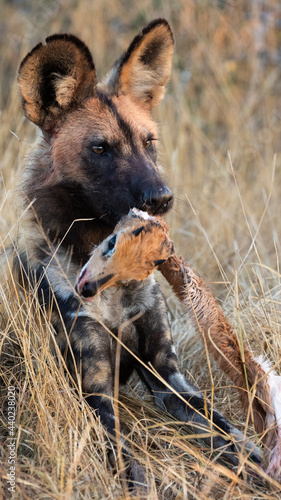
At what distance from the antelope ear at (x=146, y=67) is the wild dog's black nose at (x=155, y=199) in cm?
71

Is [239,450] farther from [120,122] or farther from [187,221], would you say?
[187,221]

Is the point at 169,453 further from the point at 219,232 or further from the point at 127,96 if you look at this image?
the point at 219,232

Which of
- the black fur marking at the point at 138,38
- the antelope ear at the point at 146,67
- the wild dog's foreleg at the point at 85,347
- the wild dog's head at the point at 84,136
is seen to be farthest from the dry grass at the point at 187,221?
the black fur marking at the point at 138,38

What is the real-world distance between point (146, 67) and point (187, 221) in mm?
2044

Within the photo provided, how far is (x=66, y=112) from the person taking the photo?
8.86ft

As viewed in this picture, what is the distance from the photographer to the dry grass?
84.4 inches

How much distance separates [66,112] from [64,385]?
123 cm

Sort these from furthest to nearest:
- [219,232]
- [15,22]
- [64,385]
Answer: [15,22] < [219,232] < [64,385]

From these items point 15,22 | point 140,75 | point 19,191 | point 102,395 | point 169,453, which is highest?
point 15,22

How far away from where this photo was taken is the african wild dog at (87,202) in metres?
2.53

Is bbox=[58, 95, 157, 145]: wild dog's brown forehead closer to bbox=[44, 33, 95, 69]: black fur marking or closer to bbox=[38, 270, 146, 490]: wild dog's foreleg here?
bbox=[44, 33, 95, 69]: black fur marking

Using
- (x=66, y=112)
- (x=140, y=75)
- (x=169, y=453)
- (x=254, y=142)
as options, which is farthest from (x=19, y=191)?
(x=254, y=142)

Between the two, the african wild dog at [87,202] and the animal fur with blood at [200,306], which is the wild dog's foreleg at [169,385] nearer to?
the african wild dog at [87,202]

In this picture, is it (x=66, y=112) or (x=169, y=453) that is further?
(x=66, y=112)
